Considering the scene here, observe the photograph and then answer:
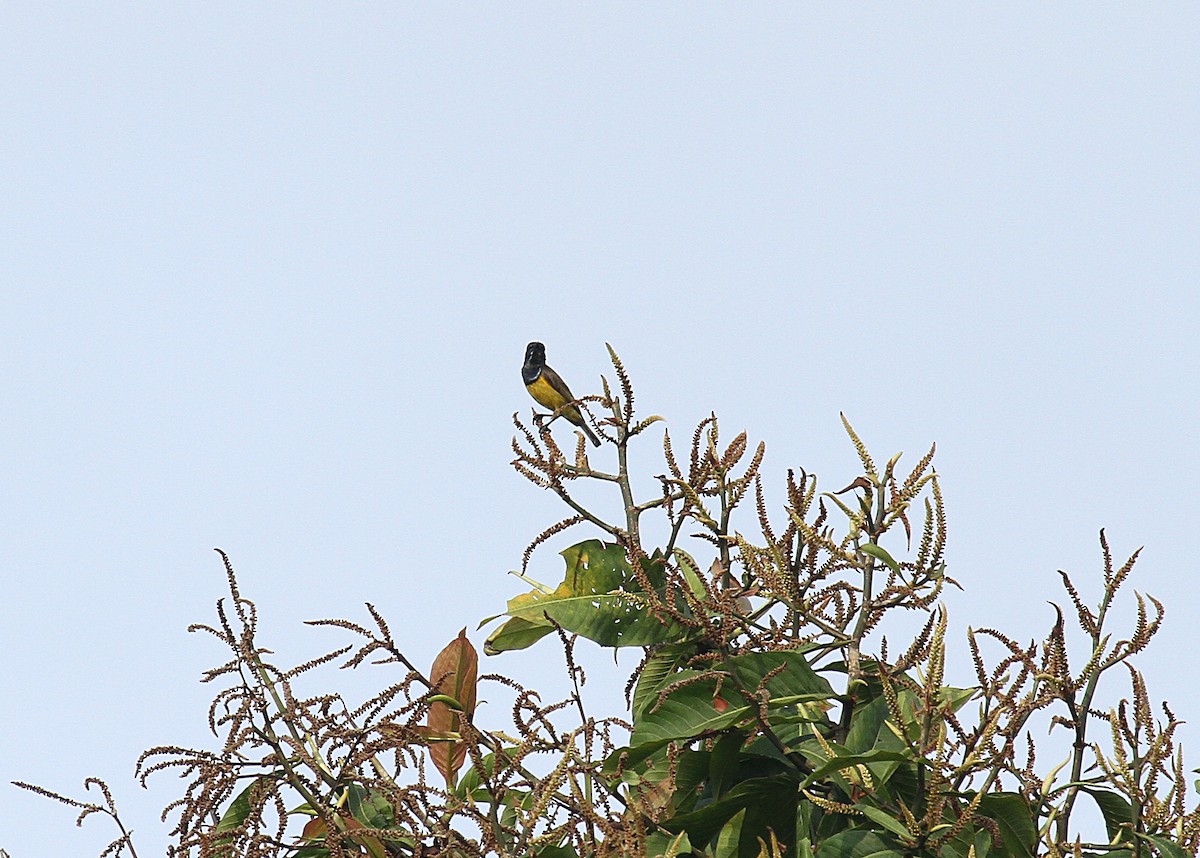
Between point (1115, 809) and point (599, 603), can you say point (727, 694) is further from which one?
point (1115, 809)

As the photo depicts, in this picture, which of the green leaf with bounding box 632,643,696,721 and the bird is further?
the bird

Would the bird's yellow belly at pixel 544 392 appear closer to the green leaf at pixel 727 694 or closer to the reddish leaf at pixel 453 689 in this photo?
the reddish leaf at pixel 453 689

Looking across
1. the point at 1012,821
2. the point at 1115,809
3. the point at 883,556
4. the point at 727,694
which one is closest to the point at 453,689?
the point at 727,694

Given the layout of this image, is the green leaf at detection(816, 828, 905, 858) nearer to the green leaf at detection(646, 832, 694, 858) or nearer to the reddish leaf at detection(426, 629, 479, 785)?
the green leaf at detection(646, 832, 694, 858)

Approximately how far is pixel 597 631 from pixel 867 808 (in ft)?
2.69

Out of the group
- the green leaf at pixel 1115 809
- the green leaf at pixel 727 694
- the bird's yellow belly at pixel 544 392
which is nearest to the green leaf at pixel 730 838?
the green leaf at pixel 727 694

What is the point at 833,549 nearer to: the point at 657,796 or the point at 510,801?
the point at 657,796

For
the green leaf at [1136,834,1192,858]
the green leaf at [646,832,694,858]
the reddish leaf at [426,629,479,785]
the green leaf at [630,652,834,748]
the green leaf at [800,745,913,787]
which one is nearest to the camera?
the green leaf at [800,745,913,787]

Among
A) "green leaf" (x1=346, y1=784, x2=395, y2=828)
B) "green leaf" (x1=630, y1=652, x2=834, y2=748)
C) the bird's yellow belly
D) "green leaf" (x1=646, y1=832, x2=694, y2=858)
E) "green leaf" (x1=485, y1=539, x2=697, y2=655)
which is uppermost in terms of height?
the bird's yellow belly

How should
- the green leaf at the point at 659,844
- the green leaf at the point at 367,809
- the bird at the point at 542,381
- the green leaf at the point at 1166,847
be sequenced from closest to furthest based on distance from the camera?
1. the green leaf at the point at 1166,847
2. the green leaf at the point at 659,844
3. the green leaf at the point at 367,809
4. the bird at the point at 542,381

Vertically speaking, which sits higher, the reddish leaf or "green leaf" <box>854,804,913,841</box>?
the reddish leaf

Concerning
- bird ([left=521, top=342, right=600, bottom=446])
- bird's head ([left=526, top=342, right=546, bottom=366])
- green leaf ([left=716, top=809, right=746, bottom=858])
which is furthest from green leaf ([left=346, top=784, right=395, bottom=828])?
bird's head ([left=526, top=342, right=546, bottom=366])

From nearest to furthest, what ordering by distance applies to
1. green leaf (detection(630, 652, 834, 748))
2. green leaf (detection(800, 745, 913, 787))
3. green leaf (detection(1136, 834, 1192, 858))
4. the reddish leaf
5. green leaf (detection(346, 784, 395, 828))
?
green leaf (detection(800, 745, 913, 787)) < green leaf (detection(1136, 834, 1192, 858)) < green leaf (detection(630, 652, 834, 748)) < green leaf (detection(346, 784, 395, 828)) < the reddish leaf

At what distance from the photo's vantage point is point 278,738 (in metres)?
2.67
